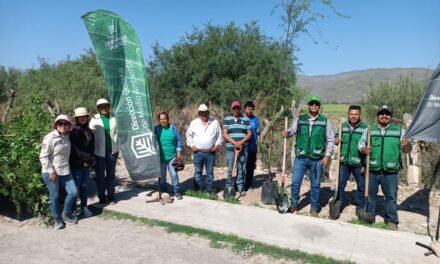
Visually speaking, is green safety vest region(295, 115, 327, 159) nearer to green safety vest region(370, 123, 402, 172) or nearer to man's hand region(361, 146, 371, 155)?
man's hand region(361, 146, 371, 155)

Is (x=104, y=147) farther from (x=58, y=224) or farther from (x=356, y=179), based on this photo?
(x=356, y=179)

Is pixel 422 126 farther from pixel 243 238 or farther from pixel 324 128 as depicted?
pixel 243 238

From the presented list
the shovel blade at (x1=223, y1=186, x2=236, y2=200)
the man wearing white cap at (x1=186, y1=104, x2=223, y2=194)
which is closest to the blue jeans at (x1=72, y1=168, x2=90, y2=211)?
the man wearing white cap at (x1=186, y1=104, x2=223, y2=194)

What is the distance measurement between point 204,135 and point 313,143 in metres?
2.05

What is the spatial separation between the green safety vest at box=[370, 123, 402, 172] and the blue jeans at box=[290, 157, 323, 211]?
2.79ft

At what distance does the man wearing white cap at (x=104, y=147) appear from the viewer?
640 cm

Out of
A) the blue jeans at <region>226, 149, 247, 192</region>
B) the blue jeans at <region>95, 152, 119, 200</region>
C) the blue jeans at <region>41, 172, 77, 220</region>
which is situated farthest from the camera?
the blue jeans at <region>226, 149, 247, 192</region>

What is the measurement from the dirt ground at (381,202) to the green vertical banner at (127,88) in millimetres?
1464

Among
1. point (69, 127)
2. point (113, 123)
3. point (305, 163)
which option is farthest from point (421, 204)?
point (69, 127)

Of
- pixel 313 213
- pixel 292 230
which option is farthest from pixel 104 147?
pixel 313 213

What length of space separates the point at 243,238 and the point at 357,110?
2744mm

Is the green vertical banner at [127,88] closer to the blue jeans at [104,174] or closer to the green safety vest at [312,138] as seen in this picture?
the blue jeans at [104,174]

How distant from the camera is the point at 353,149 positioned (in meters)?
6.03

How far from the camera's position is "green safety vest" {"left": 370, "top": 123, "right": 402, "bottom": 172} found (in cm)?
557
